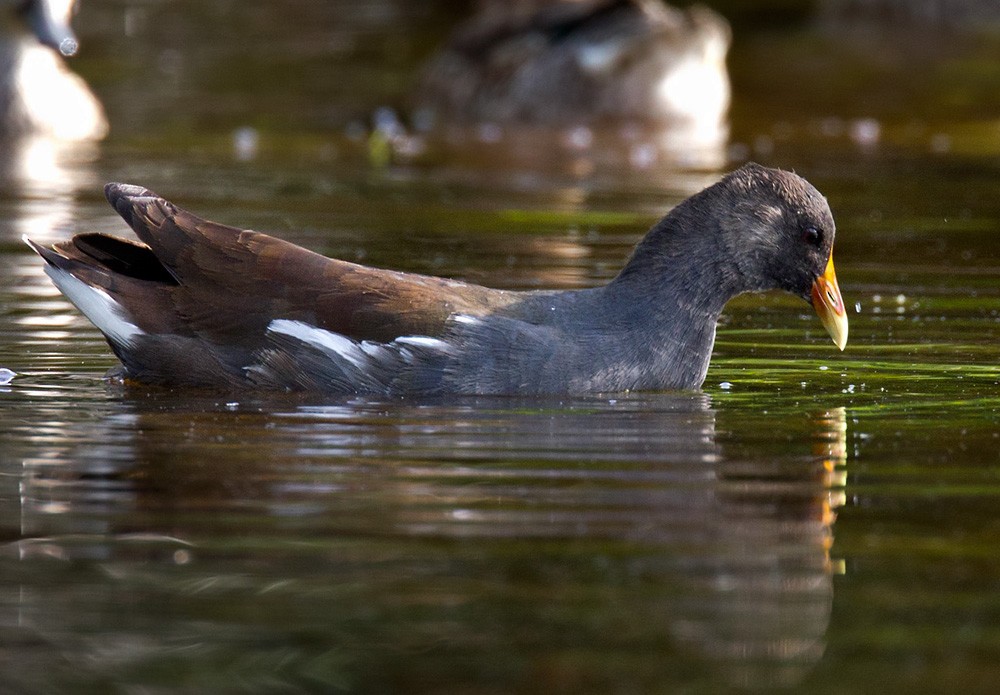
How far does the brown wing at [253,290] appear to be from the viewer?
621 cm

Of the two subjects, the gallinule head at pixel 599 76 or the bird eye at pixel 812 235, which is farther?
the gallinule head at pixel 599 76

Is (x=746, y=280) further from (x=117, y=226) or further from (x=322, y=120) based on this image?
(x=322, y=120)

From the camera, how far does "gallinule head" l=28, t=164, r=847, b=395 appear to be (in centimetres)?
621

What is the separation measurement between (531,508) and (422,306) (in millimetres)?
1509

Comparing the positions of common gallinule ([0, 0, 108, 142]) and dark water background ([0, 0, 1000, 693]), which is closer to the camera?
dark water background ([0, 0, 1000, 693])

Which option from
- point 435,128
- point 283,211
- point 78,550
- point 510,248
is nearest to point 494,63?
point 435,128

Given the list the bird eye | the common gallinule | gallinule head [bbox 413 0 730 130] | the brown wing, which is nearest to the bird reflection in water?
the brown wing

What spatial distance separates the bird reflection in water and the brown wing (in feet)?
0.95

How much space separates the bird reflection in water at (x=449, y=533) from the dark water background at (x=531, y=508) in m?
0.01

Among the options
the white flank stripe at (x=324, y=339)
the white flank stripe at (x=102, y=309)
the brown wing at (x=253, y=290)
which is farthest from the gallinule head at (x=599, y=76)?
the white flank stripe at (x=324, y=339)

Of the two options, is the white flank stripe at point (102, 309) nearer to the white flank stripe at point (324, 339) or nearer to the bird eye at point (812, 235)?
the white flank stripe at point (324, 339)

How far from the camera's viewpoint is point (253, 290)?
6340mm

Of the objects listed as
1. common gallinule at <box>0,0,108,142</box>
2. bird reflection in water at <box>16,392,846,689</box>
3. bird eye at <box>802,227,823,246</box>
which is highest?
common gallinule at <box>0,0,108,142</box>

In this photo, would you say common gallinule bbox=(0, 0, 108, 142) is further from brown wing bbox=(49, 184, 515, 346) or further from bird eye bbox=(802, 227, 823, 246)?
bird eye bbox=(802, 227, 823, 246)
